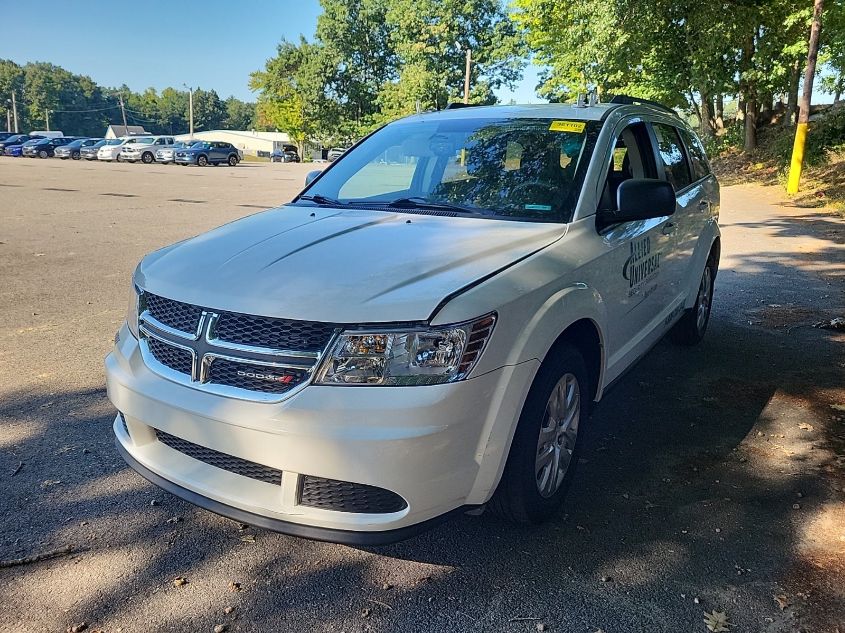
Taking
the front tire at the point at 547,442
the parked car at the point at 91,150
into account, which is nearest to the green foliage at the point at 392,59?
the parked car at the point at 91,150

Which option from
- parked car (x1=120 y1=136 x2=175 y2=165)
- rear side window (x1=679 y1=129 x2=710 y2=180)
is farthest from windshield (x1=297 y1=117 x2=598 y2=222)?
parked car (x1=120 y1=136 x2=175 y2=165)

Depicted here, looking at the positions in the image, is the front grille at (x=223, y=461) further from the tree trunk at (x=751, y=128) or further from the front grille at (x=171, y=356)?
the tree trunk at (x=751, y=128)

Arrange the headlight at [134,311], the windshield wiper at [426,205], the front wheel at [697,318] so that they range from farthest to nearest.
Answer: the front wheel at [697,318]
the windshield wiper at [426,205]
the headlight at [134,311]

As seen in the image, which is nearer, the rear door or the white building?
the rear door

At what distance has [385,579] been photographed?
2.58 meters

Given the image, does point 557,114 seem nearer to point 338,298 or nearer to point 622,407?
point 622,407

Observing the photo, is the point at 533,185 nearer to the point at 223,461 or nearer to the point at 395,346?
the point at 395,346

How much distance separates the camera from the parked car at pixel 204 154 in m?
42.3

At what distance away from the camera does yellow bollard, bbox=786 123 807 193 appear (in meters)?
16.7

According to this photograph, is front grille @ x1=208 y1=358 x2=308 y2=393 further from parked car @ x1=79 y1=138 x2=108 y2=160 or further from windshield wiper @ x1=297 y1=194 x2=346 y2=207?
parked car @ x1=79 y1=138 x2=108 y2=160

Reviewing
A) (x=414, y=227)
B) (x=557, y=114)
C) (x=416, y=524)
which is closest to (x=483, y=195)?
(x=414, y=227)

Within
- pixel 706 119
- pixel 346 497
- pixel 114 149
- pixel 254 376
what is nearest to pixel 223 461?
pixel 254 376

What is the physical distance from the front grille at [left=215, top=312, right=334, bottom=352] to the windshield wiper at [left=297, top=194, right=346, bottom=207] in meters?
1.45

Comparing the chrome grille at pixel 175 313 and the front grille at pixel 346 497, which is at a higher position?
the chrome grille at pixel 175 313
